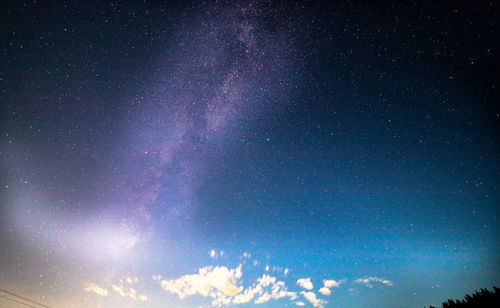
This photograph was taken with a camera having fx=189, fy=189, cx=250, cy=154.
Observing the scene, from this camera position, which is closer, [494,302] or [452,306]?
[494,302]

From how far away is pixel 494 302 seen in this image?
7.12 metres

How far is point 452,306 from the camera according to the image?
8969 millimetres

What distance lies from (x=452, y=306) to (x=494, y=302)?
2.50 metres
